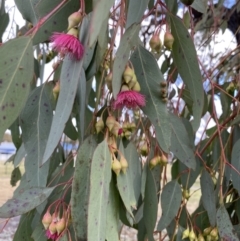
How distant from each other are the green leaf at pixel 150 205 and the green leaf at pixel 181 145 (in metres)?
0.07

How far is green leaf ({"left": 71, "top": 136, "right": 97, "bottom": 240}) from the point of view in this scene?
0.56m

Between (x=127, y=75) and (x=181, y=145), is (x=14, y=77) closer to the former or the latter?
(x=127, y=75)

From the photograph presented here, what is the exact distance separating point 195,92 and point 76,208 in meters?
0.28

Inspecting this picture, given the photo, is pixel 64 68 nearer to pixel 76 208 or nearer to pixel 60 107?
pixel 60 107

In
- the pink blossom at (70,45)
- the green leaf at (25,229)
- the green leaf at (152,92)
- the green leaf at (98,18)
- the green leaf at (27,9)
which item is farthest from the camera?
the green leaf at (25,229)

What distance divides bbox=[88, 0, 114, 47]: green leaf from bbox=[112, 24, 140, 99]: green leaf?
0.09 meters

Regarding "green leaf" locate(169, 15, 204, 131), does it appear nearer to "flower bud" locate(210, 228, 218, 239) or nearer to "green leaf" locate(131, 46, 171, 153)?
"green leaf" locate(131, 46, 171, 153)

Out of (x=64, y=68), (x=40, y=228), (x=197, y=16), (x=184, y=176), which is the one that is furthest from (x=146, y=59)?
(x=197, y=16)

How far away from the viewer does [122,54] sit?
564 mm

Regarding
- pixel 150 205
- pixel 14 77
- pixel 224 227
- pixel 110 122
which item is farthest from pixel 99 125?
pixel 224 227

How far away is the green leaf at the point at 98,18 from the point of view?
42 cm

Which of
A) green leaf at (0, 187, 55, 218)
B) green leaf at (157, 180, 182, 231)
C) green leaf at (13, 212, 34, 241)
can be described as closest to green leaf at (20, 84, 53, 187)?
green leaf at (0, 187, 55, 218)

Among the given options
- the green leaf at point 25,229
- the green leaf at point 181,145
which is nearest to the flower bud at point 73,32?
the green leaf at point 181,145

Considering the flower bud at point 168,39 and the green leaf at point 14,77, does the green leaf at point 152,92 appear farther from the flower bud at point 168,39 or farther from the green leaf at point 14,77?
the green leaf at point 14,77
